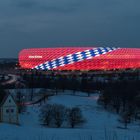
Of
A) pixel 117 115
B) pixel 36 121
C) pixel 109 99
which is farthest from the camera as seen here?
pixel 109 99

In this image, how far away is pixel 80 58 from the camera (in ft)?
258

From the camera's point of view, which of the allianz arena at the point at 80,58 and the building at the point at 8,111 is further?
the allianz arena at the point at 80,58

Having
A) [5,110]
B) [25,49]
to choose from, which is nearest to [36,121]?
[5,110]

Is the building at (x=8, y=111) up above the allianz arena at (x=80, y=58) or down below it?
below

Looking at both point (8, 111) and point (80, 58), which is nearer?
point (8, 111)

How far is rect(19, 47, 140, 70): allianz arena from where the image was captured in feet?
257

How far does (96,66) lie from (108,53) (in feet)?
12.3

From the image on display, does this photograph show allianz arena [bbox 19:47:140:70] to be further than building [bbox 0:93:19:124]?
Yes

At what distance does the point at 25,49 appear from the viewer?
91.0 m

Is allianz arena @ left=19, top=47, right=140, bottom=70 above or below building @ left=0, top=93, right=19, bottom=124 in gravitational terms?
above

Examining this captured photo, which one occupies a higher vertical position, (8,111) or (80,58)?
(80,58)

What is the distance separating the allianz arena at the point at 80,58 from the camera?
3081 inches

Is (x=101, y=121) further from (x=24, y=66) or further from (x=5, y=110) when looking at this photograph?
(x=24, y=66)

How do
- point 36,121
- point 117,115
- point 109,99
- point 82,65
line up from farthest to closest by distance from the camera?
point 82,65 → point 109,99 → point 117,115 → point 36,121
